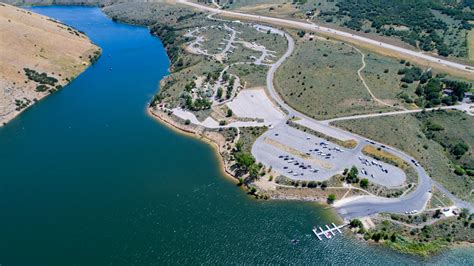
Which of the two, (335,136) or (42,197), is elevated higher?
(335,136)

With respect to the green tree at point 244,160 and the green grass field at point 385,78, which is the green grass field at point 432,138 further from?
the green tree at point 244,160

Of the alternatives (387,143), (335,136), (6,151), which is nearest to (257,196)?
(335,136)

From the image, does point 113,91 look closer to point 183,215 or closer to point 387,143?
point 183,215

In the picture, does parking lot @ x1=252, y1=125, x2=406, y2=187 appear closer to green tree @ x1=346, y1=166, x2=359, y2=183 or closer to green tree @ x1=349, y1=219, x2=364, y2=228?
green tree @ x1=346, y1=166, x2=359, y2=183

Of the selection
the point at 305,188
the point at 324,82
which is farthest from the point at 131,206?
the point at 324,82

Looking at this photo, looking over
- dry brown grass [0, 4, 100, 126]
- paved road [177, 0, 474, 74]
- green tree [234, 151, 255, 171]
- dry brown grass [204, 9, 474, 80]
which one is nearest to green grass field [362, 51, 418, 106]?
dry brown grass [204, 9, 474, 80]

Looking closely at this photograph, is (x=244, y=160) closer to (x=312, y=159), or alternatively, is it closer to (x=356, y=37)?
(x=312, y=159)
